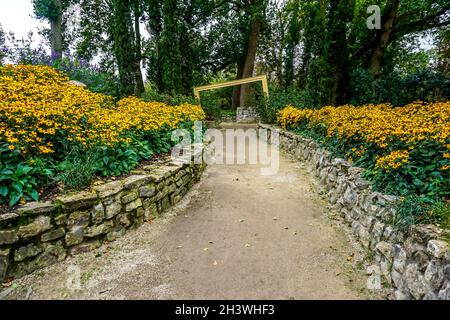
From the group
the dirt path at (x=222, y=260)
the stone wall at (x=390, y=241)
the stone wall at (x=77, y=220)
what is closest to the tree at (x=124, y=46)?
the stone wall at (x=77, y=220)

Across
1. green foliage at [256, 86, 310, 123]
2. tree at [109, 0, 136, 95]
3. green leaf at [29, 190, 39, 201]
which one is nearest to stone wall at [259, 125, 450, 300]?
green leaf at [29, 190, 39, 201]

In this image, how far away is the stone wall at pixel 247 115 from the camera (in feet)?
49.3

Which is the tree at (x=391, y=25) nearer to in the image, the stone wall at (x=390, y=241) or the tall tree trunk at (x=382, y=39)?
the tall tree trunk at (x=382, y=39)

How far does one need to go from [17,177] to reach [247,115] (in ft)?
43.2

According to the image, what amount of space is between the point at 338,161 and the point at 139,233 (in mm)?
3157

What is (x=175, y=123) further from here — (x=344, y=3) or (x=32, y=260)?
(x=344, y=3)

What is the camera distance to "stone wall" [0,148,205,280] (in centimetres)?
242

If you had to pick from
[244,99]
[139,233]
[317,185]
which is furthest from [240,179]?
[244,99]

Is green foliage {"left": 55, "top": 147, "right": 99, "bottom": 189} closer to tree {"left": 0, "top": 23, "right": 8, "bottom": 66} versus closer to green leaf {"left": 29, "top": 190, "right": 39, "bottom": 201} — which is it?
green leaf {"left": 29, "top": 190, "right": 39, "bottom": 201}

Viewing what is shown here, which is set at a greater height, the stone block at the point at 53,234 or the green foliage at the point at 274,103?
the green foliage at the point at 274,103

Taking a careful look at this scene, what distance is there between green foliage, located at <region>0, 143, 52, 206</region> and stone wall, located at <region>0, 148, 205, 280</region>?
178 mm

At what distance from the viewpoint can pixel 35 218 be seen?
2.54 meters

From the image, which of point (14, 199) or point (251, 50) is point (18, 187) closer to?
point (14, 199)

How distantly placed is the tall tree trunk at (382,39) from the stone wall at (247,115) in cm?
605
